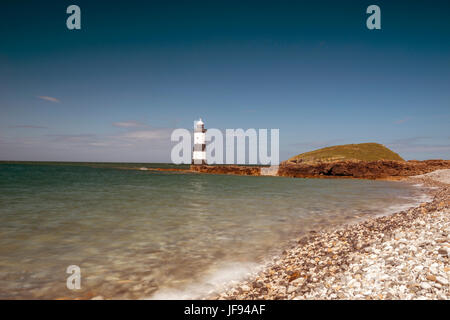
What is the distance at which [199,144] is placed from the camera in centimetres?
6388

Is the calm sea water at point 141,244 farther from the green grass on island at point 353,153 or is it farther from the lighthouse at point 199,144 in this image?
the green grass on island at point 353,153

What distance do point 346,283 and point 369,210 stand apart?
10.2 m

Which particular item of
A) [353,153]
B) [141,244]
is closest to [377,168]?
[353,153]

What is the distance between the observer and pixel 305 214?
40.0 feet

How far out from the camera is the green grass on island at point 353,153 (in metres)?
67.8

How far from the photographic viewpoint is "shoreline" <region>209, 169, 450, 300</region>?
378 centimetres

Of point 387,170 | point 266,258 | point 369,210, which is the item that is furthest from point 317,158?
point 266,258

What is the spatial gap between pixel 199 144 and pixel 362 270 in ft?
198

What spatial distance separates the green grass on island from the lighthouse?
96.7ft

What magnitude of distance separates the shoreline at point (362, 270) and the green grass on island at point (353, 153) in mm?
63870

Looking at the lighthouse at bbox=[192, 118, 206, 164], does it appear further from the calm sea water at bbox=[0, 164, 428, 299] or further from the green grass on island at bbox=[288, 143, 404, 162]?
the calm sea water at bbox=[0, 164, 428, 299]

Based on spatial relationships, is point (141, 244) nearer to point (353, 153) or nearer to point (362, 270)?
point (362, 270)

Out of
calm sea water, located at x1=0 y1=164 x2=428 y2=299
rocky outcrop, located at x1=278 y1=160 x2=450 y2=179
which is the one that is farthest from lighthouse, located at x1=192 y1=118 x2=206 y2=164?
→ calm sea water, located at x1=0 y1=164 x2=428 y2=299

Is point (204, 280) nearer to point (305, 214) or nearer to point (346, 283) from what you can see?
point (346, 283)
